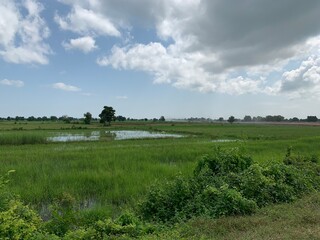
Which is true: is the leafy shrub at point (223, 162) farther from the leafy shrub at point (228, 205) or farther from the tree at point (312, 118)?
the tree at point (312, 118)

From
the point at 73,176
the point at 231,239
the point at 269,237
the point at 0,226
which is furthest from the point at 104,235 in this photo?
the point at 73,176

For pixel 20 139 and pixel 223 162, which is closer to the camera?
pixel 223 162

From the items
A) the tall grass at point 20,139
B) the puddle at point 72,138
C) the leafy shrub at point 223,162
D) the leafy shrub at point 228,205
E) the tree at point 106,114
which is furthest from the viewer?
the tree at point 106,114

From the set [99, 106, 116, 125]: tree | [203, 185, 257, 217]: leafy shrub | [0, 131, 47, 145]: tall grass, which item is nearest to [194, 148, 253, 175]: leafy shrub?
[203, 185, 257, 217]: leafy shrub

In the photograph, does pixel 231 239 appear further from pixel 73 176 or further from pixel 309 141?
pixel 309 141

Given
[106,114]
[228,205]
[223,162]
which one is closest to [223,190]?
[228,205]

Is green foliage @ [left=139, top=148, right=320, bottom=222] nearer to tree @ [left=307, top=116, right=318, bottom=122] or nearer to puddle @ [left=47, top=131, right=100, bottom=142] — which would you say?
puddle @ [left=47, top=131, right=100, bottom=142]

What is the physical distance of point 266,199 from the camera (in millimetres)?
6145

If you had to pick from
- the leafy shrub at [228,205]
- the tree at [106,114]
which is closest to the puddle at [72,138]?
the leafy shrub at [228,205]

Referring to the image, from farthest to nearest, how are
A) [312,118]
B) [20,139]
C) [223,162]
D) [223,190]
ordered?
[312,118]
[20,139]
[223,162]
[223,190]

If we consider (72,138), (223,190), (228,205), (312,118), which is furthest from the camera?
(312,118)

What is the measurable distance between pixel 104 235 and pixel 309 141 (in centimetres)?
2165

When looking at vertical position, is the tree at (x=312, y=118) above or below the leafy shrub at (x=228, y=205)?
above

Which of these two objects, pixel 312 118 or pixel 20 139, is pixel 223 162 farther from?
pixel 312 118
